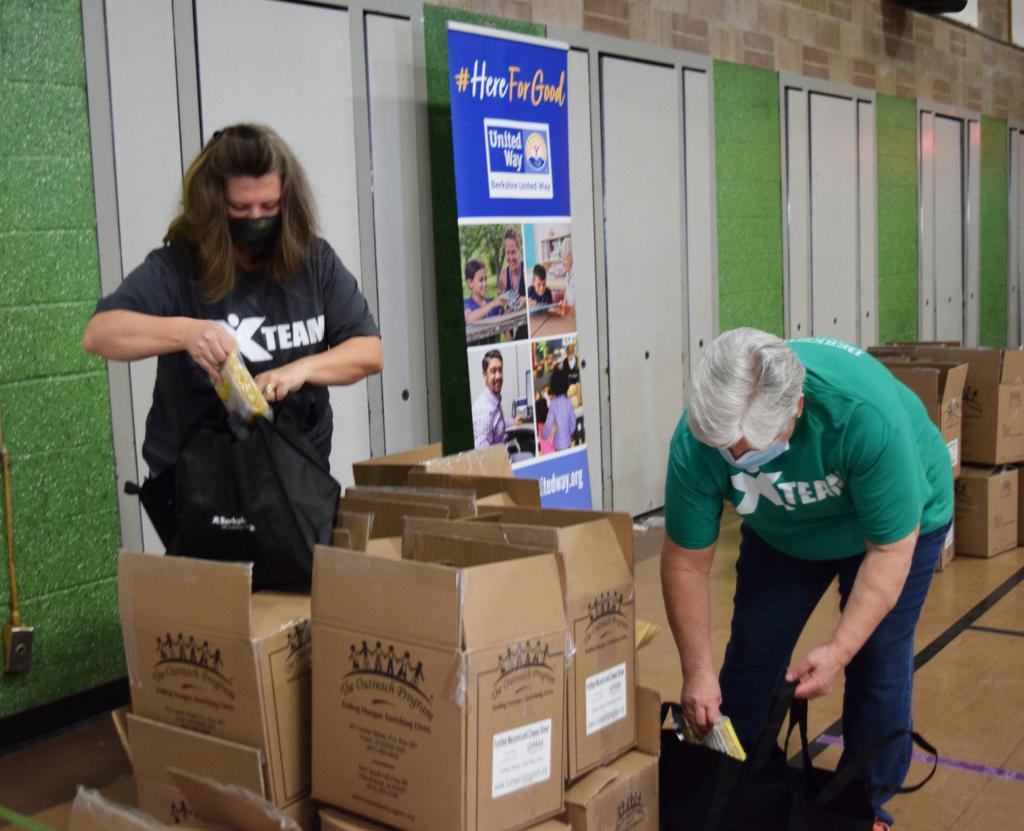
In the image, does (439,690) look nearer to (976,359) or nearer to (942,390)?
(942,390)

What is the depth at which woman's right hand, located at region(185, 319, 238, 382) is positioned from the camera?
71.7 inches

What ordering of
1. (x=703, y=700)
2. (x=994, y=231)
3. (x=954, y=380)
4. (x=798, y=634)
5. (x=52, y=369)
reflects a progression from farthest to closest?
1. (x=994, y=231)
2. (x=954, y=380)
3. (x=52, y=369)
4. (x=798, y=634)
5. (x=703, y=700)

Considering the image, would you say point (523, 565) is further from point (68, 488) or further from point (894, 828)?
point (68, 488)

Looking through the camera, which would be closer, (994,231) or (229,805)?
(229,805)

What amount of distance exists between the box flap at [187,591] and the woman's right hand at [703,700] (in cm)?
79

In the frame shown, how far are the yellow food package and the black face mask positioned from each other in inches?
11.6

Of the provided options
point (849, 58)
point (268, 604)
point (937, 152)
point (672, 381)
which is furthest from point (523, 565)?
point (937, 152)

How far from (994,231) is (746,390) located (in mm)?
9553

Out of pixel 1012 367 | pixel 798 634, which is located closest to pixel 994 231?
pixel 1012 367

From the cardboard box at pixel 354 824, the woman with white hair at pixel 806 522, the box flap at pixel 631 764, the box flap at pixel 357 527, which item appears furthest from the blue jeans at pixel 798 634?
the box flap at pixel 357 527

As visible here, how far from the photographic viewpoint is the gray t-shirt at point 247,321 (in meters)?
2.01

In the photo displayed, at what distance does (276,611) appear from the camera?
67.9 inches

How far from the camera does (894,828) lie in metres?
2.30

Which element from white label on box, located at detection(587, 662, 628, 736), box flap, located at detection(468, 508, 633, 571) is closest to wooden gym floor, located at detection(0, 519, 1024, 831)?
white label on box, located at detection(587, 662, 628, 736)
